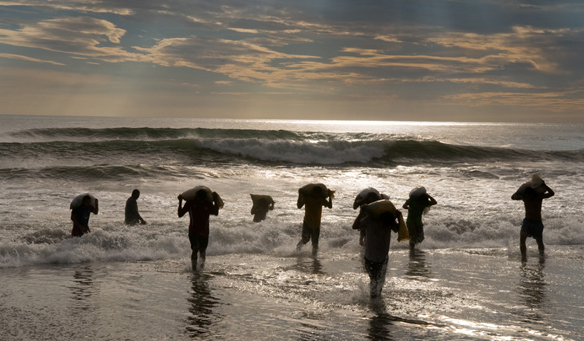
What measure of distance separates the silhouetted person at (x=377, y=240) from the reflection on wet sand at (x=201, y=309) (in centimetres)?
207

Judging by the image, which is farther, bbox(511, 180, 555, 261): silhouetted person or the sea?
bbox(511, 180, 555, 261): silhouetted person

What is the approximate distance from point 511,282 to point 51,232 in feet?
28.8

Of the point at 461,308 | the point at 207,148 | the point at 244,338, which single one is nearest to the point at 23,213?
the point at 244,338

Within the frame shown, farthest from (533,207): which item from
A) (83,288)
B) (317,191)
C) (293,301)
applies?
(83,288)

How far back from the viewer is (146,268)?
31.3 feet

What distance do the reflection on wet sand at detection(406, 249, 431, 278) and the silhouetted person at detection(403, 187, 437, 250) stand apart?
28cm

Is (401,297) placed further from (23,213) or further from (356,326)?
(23,213)

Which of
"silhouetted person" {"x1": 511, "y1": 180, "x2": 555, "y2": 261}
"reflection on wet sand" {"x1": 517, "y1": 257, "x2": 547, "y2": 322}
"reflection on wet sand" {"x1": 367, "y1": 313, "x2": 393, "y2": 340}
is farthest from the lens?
"silhouetted person" {"x1": 511, "y1": 180, "x2": 555, "y2": 261}

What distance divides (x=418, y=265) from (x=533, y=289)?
7.30 feet

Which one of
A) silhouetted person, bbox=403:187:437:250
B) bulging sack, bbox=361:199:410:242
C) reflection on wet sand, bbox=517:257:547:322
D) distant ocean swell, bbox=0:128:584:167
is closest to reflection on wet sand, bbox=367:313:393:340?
bulging sack, bbox=361:199:410:242

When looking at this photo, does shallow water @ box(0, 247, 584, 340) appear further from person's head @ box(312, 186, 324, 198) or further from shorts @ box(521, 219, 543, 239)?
person's head @ box(312, 186, 324, 198)

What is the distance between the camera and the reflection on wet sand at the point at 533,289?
6891 millimetres

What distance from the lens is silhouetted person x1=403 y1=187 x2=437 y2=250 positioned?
11.1 meters

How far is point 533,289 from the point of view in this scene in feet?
26.7
